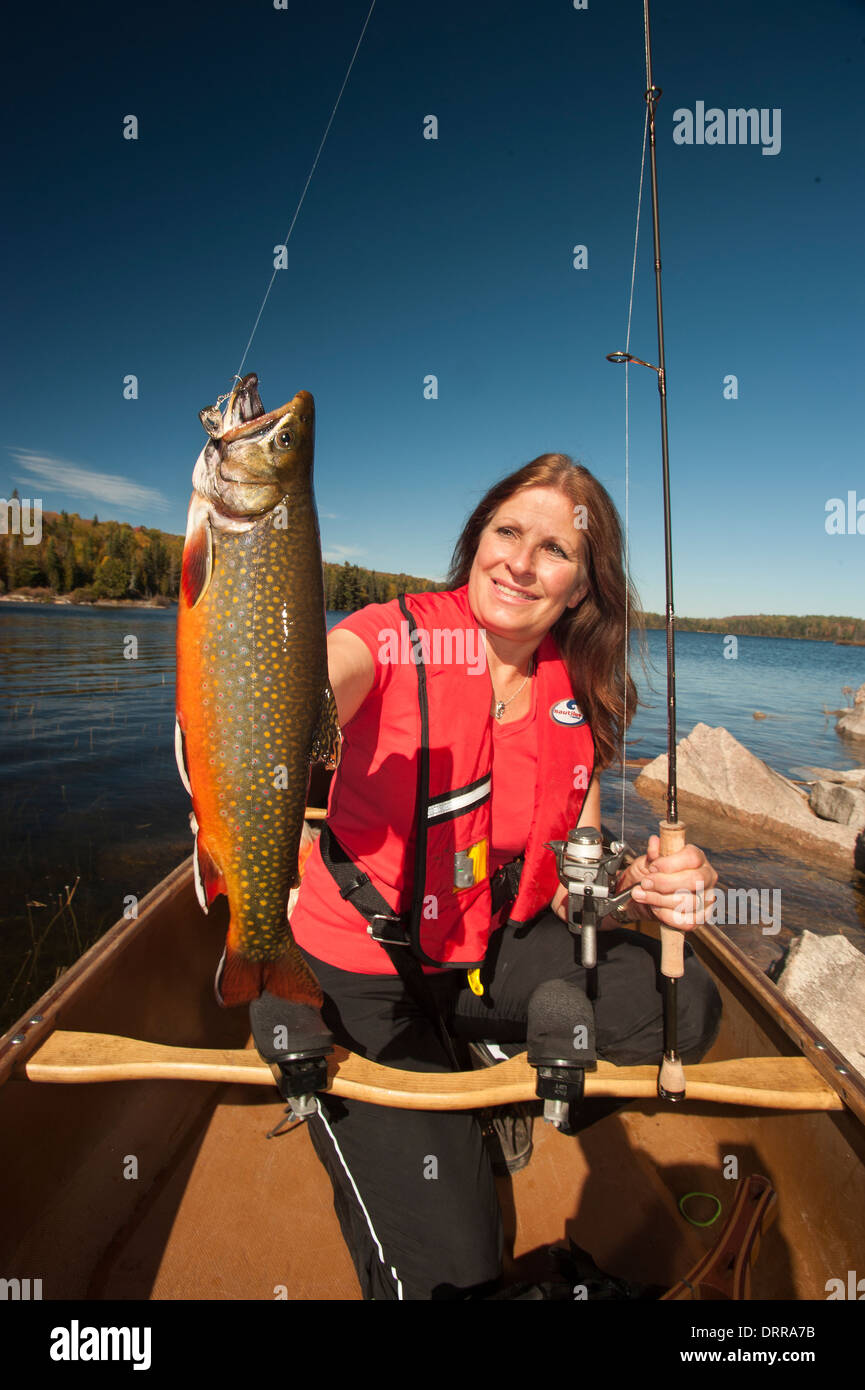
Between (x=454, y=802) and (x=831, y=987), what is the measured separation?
434 cm

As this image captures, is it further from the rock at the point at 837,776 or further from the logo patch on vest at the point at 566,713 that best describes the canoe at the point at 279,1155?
the rock at the point at 837,776

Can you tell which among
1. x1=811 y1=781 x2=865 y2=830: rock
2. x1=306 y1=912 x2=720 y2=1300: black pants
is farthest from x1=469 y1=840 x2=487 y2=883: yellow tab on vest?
x1=811 y1=781 x2=865 y2=830: rock

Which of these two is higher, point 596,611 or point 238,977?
point 596,611

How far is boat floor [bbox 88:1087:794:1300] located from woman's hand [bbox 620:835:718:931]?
4.69 ft

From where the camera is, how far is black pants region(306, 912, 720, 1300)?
2.71 meters

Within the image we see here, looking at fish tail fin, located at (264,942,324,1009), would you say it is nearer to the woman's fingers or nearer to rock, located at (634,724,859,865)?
the woman's fingers

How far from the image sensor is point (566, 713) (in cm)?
386

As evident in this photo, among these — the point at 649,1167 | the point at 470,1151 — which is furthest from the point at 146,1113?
the point at 649,1167

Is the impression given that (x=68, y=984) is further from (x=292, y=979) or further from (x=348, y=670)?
(x=348, y=670)

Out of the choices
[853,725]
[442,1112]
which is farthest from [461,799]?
[853,725]

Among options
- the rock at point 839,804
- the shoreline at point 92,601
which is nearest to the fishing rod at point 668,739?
the shoreline at point 92,601

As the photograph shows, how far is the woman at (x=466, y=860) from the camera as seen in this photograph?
9.27 ft

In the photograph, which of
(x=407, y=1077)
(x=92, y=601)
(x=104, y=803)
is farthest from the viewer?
(x=92, y=601)

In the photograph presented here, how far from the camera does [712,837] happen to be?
11.7 meters
